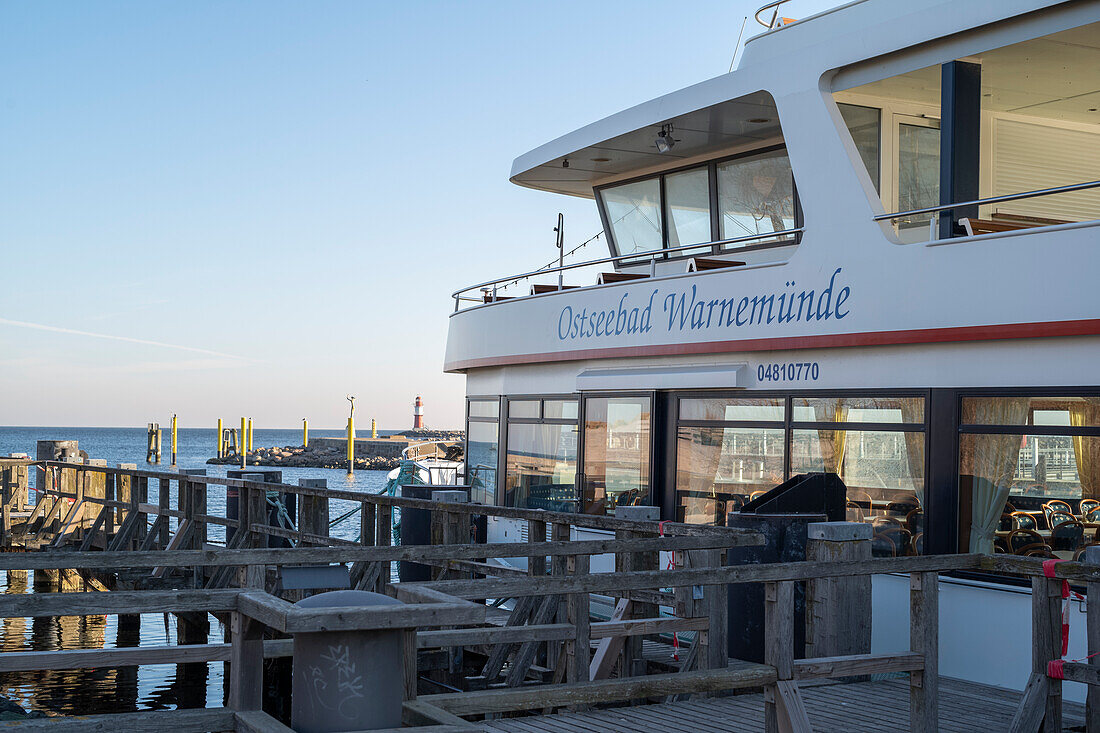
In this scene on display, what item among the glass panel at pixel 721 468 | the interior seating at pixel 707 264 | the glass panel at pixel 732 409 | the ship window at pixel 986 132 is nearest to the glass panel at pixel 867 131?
the ship window at pixel 986 132

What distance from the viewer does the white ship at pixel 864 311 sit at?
827cm

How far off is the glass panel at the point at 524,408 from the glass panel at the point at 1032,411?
603 cm

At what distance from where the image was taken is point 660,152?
43.3 feet

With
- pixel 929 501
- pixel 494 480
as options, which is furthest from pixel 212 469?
pixel 929 501

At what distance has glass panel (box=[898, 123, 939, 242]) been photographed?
11016 mm

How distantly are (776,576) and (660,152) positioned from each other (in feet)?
28.0

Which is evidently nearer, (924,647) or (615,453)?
(924,647)


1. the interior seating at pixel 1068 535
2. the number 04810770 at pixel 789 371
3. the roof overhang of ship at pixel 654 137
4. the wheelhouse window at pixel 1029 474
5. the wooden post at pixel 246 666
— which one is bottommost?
the wooden post at pixel 246 666

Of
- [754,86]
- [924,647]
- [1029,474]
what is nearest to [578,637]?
[924,647]

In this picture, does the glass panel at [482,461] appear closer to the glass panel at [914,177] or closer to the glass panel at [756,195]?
the glass panel at [756,195]

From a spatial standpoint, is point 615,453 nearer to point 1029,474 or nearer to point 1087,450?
point 1029,474

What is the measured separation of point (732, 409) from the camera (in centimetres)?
1084

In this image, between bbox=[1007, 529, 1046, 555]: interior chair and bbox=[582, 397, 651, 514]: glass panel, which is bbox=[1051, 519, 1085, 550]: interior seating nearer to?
bbox=[1007, 529, 1046, 555]: interior chair

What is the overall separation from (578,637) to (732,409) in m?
4.35
